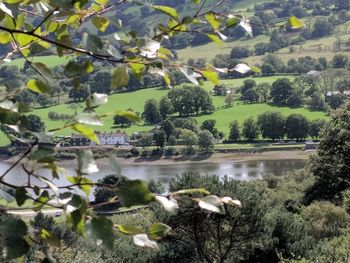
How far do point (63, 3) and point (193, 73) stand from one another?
413 mm

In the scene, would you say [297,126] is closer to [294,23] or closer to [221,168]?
[221,168]

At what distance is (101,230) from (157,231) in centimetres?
23

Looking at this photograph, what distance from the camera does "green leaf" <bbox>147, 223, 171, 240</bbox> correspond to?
55.4 inches

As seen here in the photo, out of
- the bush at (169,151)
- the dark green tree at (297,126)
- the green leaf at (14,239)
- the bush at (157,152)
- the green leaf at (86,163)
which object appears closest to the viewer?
the green leaf at (14,239)

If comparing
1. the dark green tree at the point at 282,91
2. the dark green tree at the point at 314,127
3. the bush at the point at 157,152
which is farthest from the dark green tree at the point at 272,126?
the dark green tree at the point at 282,91

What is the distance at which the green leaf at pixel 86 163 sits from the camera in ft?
4.09

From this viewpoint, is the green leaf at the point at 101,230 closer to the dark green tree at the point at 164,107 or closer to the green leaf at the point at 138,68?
the green leaf at the point at 138,68

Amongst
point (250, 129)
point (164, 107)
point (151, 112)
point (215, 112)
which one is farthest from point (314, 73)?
point (151, 112)

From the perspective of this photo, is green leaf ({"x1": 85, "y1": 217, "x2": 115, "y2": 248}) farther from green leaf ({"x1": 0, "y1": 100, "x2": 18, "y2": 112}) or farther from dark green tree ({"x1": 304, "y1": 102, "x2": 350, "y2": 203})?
dark green tree ({"x1": 304, "y1": 102, "x2": 350, "y2": 203})

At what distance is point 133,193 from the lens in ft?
4.16

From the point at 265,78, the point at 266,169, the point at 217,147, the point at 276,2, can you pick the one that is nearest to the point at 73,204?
the point at 266,169

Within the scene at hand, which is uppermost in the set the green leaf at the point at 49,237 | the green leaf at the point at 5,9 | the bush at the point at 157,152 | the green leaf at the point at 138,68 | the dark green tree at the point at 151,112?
the green leaf at the point at 5,9

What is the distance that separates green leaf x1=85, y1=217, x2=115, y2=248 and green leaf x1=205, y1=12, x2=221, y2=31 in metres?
0.67

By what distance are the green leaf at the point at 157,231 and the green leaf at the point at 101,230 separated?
0.65 feet
